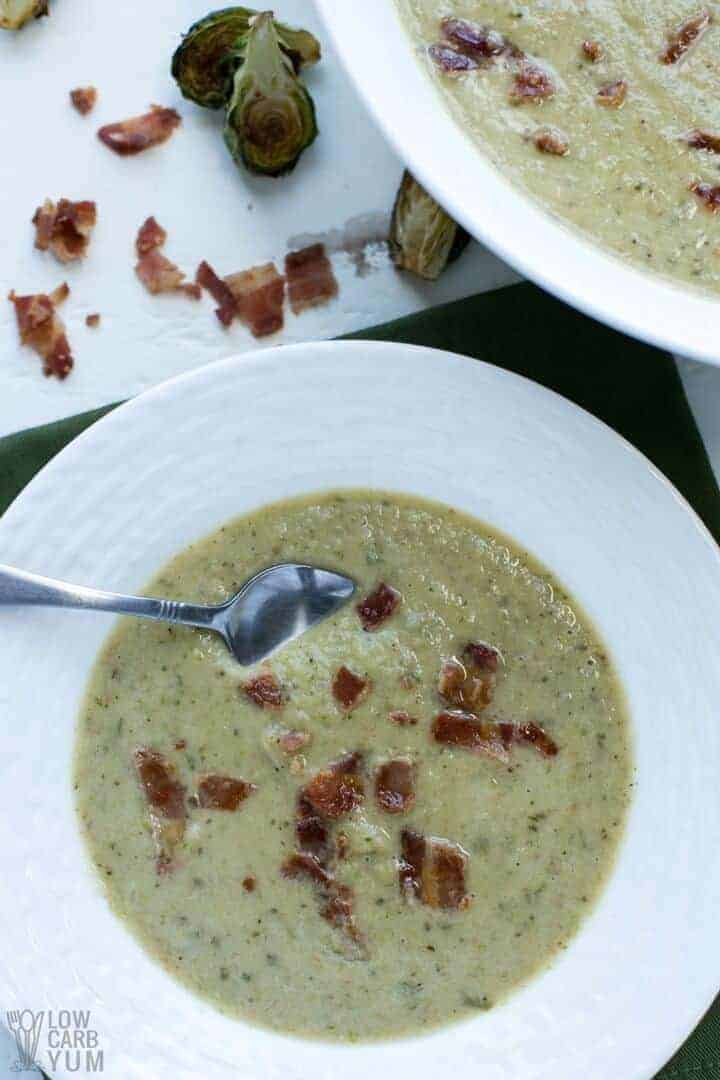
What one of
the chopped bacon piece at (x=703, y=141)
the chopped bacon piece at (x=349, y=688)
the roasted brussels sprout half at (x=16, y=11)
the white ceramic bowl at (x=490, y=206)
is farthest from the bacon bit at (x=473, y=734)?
the roasted brussels sprout half at (x=16, y=11)

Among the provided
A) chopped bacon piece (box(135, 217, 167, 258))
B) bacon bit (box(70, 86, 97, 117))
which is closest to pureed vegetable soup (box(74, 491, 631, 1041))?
chopped bacon piece (box(135, 217, 167, 258))

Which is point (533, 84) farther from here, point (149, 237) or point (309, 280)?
point (149, 237)

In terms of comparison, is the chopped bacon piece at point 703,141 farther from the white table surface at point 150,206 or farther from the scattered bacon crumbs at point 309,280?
the scattered bacon crumbs at point 309,280

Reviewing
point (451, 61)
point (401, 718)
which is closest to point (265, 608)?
point (401, 718)

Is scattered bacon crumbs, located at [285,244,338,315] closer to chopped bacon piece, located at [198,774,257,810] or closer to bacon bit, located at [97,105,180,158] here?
bacon bit, located at [97,105,180,158]

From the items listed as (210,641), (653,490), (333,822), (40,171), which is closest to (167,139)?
(40,171)
